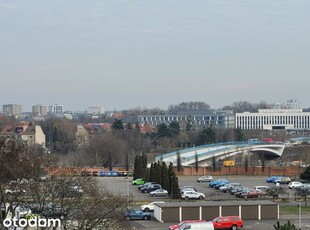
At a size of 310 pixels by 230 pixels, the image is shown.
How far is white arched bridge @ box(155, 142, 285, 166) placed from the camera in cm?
6025

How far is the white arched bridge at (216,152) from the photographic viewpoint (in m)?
60.2

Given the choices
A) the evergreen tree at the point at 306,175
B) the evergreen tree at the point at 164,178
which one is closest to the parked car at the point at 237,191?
the evergreen tree at the point at 164,178

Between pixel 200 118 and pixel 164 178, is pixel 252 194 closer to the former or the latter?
pixel 164 178

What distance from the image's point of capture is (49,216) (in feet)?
58.1

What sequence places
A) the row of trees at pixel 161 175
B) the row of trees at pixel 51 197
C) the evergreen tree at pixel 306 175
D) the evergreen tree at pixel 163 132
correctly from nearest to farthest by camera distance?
the row of trees at pixel 51 197, the row of trees at pixel 161 175, the evergreen tree at pixel 306 175, the evergreen tree at pixel 163 132

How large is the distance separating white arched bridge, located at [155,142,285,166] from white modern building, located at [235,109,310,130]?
64.7 m

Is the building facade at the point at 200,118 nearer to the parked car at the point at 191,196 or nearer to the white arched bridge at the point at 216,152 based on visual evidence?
the white arched bridge at the point at 216,152

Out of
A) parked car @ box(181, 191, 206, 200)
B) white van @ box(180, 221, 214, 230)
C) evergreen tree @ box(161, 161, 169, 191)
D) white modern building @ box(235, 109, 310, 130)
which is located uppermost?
white modern building @ box(235, 109, 310, 130)

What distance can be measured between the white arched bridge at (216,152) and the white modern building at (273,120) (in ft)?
212

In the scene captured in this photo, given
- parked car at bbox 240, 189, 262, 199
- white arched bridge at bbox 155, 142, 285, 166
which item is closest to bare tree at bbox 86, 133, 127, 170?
white arched bridge at bbox 155, 142, 285, 166

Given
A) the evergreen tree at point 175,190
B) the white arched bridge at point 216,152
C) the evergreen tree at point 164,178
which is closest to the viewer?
the evergreen tree at point 175,190

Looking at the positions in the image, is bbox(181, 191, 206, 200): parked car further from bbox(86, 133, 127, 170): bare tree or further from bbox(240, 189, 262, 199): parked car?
bbox(86, 133, 127, 170): bare tree

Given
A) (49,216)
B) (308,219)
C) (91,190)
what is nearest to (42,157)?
(91,190)

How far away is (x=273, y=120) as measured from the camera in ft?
461
